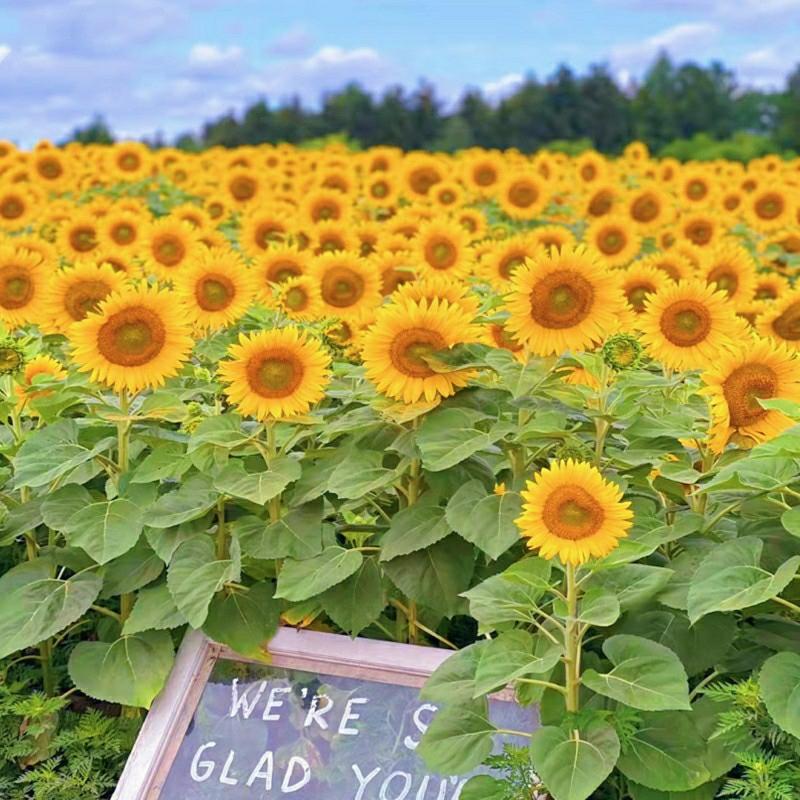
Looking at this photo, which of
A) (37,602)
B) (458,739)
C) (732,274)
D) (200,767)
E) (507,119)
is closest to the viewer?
(458,739)

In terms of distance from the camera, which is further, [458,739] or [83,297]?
[83,297]

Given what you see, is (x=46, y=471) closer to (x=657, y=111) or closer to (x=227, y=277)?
(x=227, y=277)

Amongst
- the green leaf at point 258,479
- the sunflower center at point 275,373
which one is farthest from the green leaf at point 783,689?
the sunflower center at point 275,373

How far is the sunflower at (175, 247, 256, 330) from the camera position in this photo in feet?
13.5

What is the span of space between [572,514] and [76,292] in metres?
1.95

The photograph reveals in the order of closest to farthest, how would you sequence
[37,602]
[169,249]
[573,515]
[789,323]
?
1. [573,515]
2. [37,602]
3. [789,323]
4. [169,249]

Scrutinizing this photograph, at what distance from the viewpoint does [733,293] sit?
541 centimetres

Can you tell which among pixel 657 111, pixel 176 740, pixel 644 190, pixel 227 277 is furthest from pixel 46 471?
pixel 657 111

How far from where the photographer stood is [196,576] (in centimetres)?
321

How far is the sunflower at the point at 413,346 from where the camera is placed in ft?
10.3

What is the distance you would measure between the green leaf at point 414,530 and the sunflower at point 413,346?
0.83 ft

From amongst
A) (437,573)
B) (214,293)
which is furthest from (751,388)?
(214,293)

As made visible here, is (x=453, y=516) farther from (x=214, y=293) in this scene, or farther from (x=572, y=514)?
(x=214, y=293)

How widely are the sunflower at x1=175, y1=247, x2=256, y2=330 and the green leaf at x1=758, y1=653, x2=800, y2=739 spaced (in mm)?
1973
